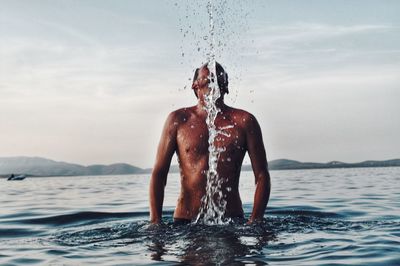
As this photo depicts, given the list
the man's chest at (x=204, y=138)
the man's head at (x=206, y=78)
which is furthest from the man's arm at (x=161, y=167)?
the man's head at (x=206, y=78)

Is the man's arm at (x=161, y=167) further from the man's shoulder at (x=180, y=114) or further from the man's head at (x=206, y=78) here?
the man's head at (x=206, y=78)

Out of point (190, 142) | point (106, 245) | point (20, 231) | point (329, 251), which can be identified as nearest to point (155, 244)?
point (106, 245)

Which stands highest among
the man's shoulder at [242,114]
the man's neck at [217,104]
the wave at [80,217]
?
the man's neck at [217,104]

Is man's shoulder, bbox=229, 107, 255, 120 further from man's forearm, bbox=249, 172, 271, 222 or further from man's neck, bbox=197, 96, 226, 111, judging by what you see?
man's forearm, bbox=249, 172, 271, 222

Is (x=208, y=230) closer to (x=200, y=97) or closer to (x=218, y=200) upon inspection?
(x=218, y=200)

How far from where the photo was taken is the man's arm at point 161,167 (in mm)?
6008

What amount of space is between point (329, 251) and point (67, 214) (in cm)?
624

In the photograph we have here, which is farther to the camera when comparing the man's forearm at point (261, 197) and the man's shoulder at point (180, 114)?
the man's shoulder at point (180, 114)

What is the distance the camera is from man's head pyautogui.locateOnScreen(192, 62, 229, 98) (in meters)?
6.04

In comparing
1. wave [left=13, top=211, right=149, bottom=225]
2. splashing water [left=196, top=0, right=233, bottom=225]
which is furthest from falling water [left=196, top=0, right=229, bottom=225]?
wave [left=13, top=211, right=149, bottom=225]

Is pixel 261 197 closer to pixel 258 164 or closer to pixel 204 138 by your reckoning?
pixel 258 164

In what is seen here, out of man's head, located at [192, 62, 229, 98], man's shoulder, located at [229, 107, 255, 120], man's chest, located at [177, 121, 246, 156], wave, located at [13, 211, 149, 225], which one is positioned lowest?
wave, located at [13, 211, 149, 225]

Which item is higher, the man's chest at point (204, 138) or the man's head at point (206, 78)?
the man's head at point (206, 78)

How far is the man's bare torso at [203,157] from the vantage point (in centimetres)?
590
